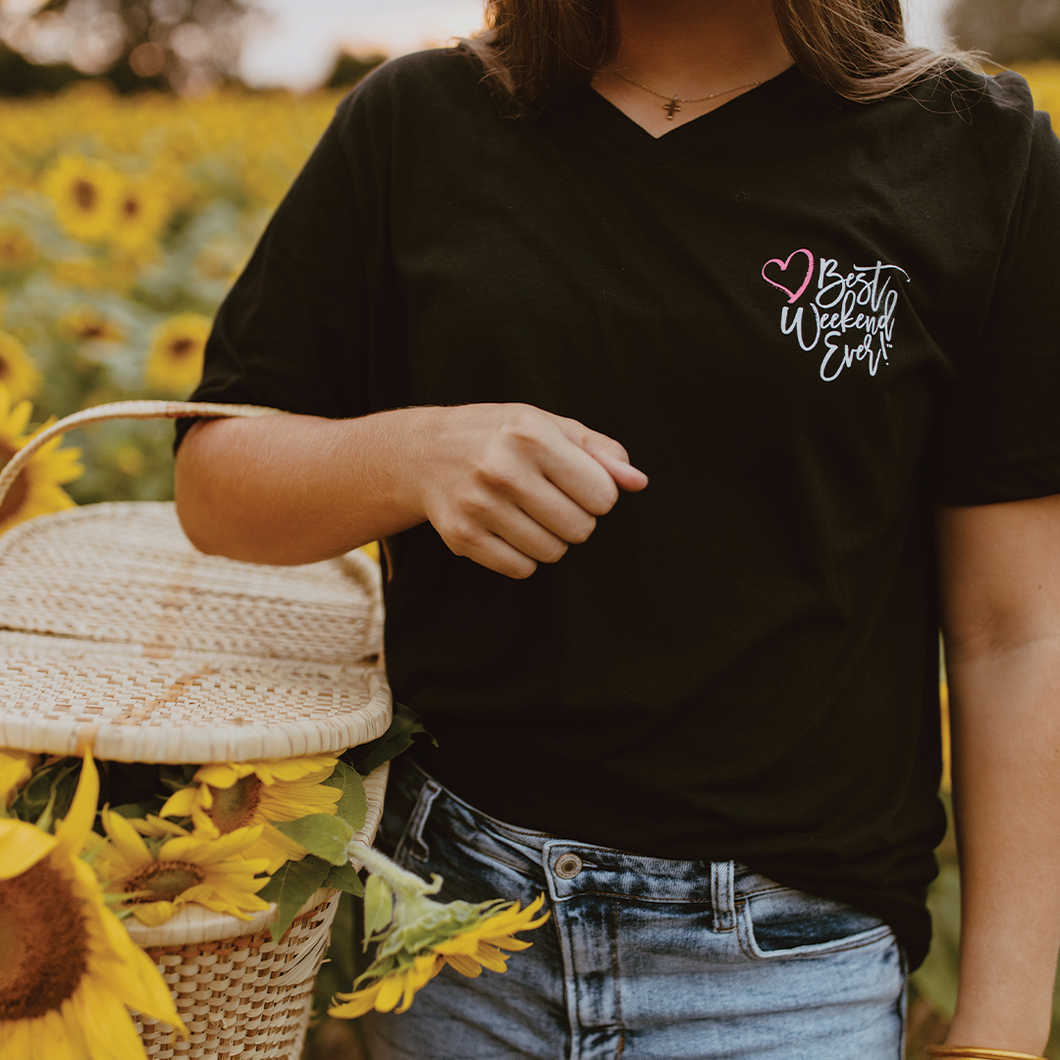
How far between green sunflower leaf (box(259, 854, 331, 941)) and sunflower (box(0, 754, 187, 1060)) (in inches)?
4.1

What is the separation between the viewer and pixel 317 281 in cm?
99

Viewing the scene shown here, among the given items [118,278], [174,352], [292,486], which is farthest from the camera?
[118,278]

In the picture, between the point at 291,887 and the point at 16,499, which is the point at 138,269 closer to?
the point at 16,499

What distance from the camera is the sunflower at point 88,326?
8.08 feet

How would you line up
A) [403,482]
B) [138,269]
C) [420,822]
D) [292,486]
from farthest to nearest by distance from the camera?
[138,269] < [420,822] < [292,486] < [403,482]

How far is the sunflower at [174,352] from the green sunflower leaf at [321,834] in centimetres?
176

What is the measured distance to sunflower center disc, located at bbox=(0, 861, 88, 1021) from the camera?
0.63 meters

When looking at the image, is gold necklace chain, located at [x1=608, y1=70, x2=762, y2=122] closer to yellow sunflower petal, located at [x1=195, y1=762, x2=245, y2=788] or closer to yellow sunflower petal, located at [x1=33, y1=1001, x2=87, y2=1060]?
yellow sunflower petal, located at [x1=195, y1=762, x2=245, y2=788]

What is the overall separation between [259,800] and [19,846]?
18 cm

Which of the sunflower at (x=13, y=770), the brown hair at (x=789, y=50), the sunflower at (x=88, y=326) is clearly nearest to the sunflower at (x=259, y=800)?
the sunflower at (x=13, y=770)

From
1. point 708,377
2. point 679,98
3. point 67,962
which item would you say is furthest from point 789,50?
point 67,962

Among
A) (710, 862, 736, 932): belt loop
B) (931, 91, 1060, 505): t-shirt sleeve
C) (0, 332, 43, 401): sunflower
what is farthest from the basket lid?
(0, 332, 43, 401): sunflower

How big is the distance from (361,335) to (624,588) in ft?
1.29

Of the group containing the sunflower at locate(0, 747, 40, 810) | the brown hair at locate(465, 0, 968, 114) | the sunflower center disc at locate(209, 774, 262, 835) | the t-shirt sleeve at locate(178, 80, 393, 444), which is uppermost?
the brown hair at locate(465, 0, 968, 114)
